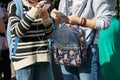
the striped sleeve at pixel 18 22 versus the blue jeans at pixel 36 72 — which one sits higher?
the striped sleeve at pixel 18 22

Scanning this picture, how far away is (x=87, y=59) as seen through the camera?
3529 millimetres

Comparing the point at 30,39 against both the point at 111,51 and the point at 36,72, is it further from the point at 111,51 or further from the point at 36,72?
the point at 111,51

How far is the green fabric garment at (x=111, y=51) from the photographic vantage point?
16.8ft

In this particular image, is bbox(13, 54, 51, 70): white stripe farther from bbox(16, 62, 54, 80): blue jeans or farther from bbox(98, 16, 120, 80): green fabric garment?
bbox(98, 16, 120, 80): green fabric garment

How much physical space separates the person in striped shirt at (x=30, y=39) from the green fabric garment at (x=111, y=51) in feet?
5.28

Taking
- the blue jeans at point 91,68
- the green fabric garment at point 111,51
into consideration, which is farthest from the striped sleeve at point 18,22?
the green fabric garment at point 111,51

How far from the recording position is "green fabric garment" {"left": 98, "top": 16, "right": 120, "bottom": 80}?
202 inches

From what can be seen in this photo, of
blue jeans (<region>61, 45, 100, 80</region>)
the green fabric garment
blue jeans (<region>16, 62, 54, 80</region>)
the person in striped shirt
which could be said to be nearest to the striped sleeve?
the person in striped shirt

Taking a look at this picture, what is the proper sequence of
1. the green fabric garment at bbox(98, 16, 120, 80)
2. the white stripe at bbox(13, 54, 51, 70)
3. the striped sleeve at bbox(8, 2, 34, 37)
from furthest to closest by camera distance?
the green fabric garment at bbox(98, 16, 120, 80) < the white stripe at bbox(13, 54, 51, 70) < the striped sleeve at bbox(8, 2, 34, 37)

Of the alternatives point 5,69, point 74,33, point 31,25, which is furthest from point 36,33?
point 5,69

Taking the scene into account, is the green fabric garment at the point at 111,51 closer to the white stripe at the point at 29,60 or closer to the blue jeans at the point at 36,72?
the blue jeans at the point at 36,72

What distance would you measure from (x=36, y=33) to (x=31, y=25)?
99mm

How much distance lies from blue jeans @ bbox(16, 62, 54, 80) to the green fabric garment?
1550 millimetres

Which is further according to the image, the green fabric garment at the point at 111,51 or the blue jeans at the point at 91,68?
the green fabric garment at the point at 111,51
